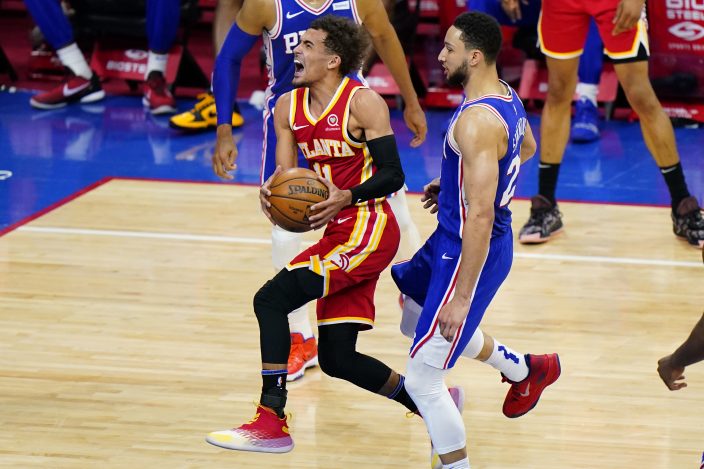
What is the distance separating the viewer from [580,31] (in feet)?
23.7

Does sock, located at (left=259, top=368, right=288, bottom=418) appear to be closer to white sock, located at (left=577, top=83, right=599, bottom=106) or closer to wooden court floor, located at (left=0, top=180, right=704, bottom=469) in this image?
wooden court floor, located at (left=0, top=180, right=704, bottom=469)

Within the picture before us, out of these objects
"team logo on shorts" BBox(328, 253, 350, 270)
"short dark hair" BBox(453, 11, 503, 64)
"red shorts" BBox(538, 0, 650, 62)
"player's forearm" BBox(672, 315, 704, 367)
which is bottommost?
"red shorts" BBox(538, 0, 650, 62)

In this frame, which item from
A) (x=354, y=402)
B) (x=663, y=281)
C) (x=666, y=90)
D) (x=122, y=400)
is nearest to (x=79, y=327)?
(x=122, y=400)

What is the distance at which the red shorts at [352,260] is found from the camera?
468 cm

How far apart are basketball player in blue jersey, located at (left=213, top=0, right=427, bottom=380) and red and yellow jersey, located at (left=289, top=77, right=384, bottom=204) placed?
76cm

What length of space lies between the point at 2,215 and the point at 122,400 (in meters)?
3.10

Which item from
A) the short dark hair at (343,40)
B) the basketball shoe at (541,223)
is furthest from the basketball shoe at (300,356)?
the basketball shoe at (541,223)

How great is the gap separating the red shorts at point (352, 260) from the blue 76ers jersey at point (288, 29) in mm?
1123

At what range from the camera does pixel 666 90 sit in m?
10.0

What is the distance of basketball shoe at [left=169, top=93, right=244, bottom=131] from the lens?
9.88m

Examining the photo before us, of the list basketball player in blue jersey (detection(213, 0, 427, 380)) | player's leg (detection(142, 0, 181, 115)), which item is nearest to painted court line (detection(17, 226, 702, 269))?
basketball player in blue jersey (detection(213, 0, 427, 380))

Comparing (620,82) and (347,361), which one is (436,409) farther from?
(620,82)

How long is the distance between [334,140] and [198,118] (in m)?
5.38

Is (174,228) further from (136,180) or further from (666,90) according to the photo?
(666,90)
